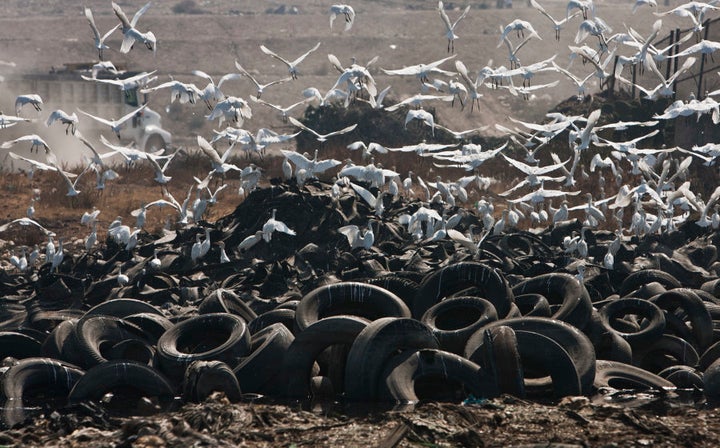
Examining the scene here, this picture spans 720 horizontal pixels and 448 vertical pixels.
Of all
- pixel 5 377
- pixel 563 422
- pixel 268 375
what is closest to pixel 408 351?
pixel 268 375

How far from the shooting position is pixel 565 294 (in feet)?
45.4

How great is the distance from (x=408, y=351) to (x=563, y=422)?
225cm

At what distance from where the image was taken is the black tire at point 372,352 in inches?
440

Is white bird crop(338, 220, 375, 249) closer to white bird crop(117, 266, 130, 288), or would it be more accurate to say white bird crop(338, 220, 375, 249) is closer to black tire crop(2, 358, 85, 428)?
white bird crop(117, 266, 130, 288)

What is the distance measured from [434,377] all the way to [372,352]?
68 centimetres

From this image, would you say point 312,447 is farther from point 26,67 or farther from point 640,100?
point 26,67

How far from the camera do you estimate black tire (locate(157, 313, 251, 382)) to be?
1222 centimetres

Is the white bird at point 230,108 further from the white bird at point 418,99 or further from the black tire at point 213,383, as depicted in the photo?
the black tire at point 213,383

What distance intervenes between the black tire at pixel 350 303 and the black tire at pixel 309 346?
118 cm

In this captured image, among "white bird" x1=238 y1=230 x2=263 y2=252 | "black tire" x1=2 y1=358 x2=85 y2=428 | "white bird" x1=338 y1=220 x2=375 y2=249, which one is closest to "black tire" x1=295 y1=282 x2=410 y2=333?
"black tire" x1=2 y1=358 x2=85 y2=428

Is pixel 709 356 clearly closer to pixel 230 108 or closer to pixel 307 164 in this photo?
pixel 307 164

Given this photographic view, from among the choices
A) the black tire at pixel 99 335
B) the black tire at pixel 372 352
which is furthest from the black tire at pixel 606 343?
the black tire at pixel 99 335

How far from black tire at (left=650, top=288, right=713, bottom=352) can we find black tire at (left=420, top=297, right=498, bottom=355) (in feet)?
8.46

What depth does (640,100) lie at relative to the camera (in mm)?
37625
